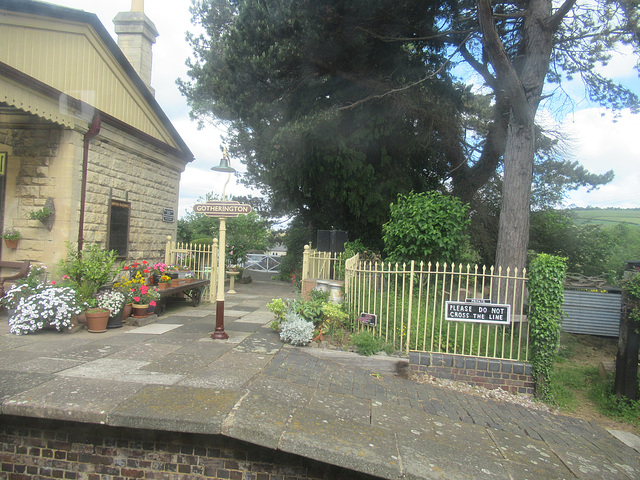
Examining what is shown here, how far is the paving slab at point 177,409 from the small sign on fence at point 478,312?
347cm

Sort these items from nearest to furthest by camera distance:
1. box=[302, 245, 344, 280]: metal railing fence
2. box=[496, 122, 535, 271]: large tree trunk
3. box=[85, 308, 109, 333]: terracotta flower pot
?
1. box=[85, 308, 109, 333]: terracotta flower pot
2. box=[496, 122, 535, 271]: large tree trunk
3. box=[302, 245, 344, 280]: metal railing fence

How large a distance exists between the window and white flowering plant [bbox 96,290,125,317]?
1.97 meters

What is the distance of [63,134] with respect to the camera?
24.6 feet

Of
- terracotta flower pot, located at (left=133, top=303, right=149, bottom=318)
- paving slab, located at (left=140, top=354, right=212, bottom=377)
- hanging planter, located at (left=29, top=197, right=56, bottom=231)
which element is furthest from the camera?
terracotta flower pot, located at (left=133, top=303, right=149, bottom=318)

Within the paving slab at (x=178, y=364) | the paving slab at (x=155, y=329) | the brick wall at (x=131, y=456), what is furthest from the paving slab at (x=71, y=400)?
the paving slab at (x=155, y=329)

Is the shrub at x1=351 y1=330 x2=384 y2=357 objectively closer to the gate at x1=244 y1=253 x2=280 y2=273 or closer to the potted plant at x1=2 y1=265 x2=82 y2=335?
the potted plant at x1=2 y1=265 x2=82 y2=335

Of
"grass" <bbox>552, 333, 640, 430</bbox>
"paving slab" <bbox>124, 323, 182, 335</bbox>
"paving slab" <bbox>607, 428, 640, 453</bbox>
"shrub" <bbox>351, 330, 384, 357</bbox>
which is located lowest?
"paving slab" <bbox>607, 428, 640, 453</bbox>

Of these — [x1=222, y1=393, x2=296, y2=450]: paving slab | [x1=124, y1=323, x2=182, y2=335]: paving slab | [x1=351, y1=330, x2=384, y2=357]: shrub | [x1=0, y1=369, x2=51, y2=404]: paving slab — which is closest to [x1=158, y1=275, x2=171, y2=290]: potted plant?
[x1=124, y1=323, x2=182, y2=335]: paving slab

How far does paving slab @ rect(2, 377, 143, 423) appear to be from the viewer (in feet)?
12.6

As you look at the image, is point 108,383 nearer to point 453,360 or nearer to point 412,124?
point 453,360

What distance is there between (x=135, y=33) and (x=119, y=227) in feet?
18.3

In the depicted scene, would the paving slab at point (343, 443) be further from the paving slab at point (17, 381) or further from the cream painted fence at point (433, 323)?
the paving slab at point (17, 381)

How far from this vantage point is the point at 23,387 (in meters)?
4.26

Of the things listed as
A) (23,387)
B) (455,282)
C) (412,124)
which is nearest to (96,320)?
(23,387)
